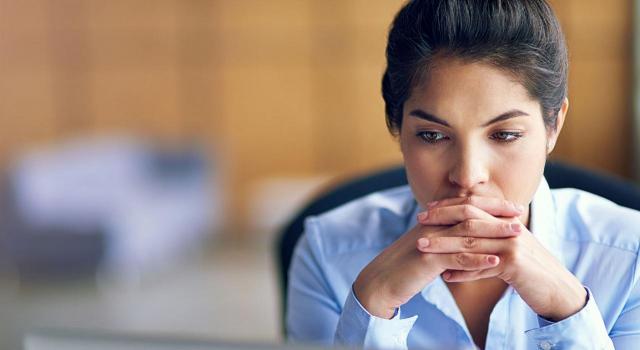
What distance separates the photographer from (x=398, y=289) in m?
0.85

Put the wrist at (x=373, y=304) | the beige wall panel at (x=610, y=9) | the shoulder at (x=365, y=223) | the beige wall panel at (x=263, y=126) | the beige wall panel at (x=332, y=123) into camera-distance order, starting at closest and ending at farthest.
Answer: the wrist at (x=373, y=304) → the shoulder at (x=365, y=223) → the beige wall panel at (x=610, y=9) → the beige wall panel at (x=332, y=123) → the beige wall panel at (x=263, y=126)

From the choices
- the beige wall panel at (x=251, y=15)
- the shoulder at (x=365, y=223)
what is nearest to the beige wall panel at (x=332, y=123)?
the beige wall panel at (x=251, y=15)

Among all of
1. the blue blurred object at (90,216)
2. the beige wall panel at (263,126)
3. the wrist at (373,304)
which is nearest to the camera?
the wrist at (373,304)

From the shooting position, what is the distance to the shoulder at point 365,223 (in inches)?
→ 38.3

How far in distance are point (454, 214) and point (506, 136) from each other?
79 mm

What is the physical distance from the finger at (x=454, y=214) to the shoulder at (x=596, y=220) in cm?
18

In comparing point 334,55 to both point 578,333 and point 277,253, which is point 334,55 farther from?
point 578,333

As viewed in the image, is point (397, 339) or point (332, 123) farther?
point (332, 123)

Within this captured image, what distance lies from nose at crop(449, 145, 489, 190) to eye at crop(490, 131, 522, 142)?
16 mm

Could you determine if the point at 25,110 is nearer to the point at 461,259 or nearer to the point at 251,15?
the point at 251,15

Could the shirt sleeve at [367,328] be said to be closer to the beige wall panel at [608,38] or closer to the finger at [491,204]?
the finger at [491,204]

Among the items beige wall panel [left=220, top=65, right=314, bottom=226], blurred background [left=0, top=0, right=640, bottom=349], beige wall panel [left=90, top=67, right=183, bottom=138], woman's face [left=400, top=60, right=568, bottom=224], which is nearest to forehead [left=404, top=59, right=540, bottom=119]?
woman's face [left=400, top=60, right=568, bottom=224]

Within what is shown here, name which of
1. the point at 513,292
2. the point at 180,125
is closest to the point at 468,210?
the point at 513,292

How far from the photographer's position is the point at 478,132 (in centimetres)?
75
